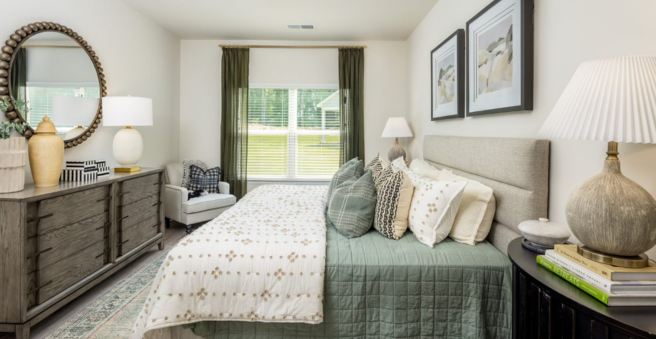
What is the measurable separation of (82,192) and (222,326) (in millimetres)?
1536

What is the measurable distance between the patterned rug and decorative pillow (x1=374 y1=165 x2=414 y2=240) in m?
1.69

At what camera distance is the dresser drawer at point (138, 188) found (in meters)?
2.87

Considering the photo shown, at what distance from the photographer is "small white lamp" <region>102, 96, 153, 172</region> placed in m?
3.06

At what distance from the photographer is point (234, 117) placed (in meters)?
4.84

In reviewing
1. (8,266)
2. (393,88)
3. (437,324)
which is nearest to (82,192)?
(8,266)

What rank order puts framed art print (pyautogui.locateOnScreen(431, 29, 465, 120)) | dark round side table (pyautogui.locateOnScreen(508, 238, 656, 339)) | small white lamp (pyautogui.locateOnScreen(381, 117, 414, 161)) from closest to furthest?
dark round side table (pyautogui.locateOnScreen(508, 238, 656, 339)) < framed art print (pyautogui.locateOnScreen(431, 29, 465, 120)) < small white lamp (pyautogui.locateOnScreen(381, 117, 414, 161))

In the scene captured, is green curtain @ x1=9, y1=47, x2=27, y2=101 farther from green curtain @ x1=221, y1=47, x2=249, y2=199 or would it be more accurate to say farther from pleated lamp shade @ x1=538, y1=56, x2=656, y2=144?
pleated lamp shade @ x1=538, y1=56, x2=656, y2=144

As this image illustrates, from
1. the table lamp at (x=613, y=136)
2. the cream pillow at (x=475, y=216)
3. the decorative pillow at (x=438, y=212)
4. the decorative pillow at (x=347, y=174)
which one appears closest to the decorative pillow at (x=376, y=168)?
the decorative pillow at (x=347, y=174)

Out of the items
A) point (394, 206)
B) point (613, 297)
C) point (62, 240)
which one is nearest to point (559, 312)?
point (613, 297)

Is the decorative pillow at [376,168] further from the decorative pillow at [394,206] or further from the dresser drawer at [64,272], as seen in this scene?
the dresser drawer at [64,272]

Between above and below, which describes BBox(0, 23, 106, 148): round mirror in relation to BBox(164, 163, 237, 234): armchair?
above

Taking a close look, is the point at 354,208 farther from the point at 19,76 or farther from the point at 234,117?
the point at 234,117

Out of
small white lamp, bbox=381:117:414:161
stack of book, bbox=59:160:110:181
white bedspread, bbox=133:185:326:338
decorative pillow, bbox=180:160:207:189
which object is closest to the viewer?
white bedspread, bbox=133:185:326:338

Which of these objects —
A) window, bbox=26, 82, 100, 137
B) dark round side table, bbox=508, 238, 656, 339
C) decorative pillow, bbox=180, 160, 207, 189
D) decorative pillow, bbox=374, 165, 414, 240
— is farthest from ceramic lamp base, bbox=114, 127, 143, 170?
dark round side table, bbox=508, 238, 656, 339
